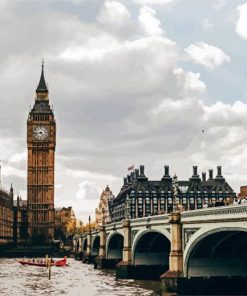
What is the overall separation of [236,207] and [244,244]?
46.4 feet

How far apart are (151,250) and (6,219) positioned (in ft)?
375

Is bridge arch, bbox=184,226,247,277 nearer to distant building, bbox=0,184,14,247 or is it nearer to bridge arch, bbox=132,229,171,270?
bridge arch, bbox=132,229,171,270

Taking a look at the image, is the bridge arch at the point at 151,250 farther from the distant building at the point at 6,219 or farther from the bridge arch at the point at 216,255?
the distant building at the point at 6,219

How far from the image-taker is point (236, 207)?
145ft

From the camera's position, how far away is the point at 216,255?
56156 millimetres

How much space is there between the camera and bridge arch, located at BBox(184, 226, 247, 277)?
176ft

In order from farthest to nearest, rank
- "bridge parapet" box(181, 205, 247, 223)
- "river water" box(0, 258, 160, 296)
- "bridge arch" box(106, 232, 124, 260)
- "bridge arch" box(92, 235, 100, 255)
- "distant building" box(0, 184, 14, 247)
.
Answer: "distant building" box(0, 184, 14, 247)
"bridge arch" box(92, 235, 100, 255)
"bridge arch" box(106, 232, 124, 260)
"river water" box(0, 258, 160, 296)
"bridge parapet" box(181, 205, 247, 223)

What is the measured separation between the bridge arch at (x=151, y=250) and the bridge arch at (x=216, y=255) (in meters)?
20.8

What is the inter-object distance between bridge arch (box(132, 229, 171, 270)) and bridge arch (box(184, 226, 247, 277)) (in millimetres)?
20774

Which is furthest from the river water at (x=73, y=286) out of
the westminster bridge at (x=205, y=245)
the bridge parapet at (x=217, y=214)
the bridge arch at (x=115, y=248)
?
the bridge arch at (x=115, y=248)

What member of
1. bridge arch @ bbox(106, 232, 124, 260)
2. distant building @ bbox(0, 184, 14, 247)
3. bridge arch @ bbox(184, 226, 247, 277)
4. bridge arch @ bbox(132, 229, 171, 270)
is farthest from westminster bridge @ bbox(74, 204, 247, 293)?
distant building @ bbox(0, 184, 14, 247)

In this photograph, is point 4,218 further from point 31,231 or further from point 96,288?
point 96,288

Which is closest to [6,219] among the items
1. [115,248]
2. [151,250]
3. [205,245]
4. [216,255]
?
[115,248]

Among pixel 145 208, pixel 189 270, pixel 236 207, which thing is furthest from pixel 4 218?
pixel 236 207
